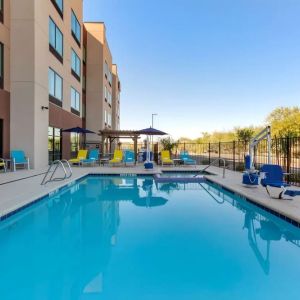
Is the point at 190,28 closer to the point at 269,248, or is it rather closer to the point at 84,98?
the point at 84,98

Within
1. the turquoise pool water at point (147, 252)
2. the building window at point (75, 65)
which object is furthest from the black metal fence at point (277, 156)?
the building window at point (75, 65)

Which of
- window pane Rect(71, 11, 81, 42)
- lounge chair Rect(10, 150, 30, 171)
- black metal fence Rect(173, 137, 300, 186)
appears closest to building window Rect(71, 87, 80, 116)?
window pane Rect(71, 11, 81, 42)

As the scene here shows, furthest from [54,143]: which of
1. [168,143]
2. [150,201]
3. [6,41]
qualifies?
[150,201]

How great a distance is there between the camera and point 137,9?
1894 cm

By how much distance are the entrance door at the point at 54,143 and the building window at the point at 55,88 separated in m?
1.70

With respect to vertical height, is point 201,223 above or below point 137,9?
below

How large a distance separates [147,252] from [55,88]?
13.3m

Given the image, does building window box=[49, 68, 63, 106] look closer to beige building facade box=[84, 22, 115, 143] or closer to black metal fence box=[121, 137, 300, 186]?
black metal fence box=[121, 137, 300, 186]

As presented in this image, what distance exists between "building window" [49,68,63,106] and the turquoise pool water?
30.0 feet

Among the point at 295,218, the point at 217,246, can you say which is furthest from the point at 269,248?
the point at 295,218

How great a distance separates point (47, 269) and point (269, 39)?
2114 cm

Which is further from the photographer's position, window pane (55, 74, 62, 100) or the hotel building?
window pane (55, 74, 62, 100)

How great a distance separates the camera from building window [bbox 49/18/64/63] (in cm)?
1388

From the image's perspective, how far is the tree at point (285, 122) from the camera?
26.4 meters
